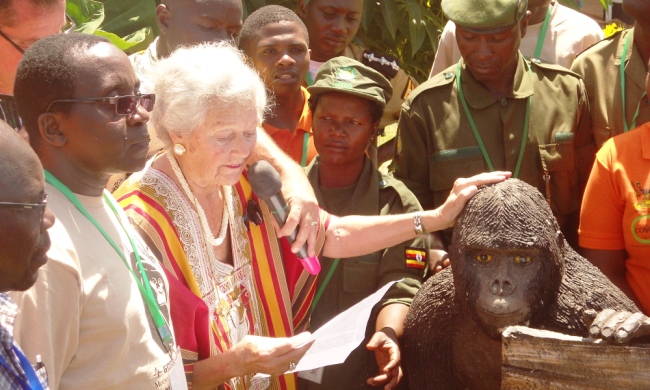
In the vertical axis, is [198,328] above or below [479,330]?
above

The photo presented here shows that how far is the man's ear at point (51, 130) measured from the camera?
230 cm

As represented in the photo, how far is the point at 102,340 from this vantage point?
2.22 m

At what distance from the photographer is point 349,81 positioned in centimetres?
391

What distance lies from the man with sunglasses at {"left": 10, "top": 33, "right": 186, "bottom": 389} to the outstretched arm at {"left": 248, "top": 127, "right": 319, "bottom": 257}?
2.29 ft

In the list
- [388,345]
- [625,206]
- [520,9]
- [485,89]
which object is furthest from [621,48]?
[388,345]

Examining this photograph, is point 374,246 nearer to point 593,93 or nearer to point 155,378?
point 155,378

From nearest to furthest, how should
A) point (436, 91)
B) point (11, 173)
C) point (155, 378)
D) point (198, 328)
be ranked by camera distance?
point (11, 173), point (155, 378), point (198, 328), point (436, 91)

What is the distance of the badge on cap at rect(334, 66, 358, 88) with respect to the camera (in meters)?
3.89

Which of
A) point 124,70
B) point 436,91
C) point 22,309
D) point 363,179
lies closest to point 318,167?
point 363,179

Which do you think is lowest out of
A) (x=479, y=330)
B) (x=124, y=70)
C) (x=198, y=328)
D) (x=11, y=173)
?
(x=479, y=330)

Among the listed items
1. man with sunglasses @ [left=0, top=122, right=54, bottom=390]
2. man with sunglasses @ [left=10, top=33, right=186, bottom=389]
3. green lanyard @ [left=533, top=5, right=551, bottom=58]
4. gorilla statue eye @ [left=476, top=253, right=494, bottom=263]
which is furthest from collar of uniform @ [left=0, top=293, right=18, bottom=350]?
green lanyard @ [left=533, top=5, right=551, bottom=58]

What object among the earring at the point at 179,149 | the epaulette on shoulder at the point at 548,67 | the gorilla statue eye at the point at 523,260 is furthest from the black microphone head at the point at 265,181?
the epaulette on shoulder at the point at 548,67

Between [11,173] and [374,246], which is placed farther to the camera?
[374,246]

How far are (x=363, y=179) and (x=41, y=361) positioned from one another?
6.63ft
